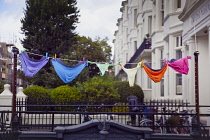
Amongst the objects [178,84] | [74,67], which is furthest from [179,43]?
[74,67]

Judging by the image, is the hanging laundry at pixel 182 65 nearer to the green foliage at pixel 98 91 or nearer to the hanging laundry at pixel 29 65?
the hanging laundry at pixel 29 65

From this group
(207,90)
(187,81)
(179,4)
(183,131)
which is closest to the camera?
(183,131)

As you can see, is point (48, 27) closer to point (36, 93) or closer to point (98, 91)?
point (36, 93)

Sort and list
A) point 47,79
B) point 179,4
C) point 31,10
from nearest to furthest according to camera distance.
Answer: point 179,4 < point 47,79 < point 31,10

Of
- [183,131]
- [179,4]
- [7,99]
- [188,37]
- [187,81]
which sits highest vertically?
[179,4]

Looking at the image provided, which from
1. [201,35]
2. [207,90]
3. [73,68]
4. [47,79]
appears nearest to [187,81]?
[207,90]

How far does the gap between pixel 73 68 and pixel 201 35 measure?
631cm

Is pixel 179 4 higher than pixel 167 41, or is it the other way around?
pixel 179 4

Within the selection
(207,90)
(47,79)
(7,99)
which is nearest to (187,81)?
(207,90)

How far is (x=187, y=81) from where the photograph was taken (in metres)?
15.2

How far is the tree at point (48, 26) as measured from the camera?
1140 inches

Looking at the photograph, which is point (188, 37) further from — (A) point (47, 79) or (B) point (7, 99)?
(A) point (47, 79)

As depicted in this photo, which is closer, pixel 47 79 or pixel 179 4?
pixel 179 4

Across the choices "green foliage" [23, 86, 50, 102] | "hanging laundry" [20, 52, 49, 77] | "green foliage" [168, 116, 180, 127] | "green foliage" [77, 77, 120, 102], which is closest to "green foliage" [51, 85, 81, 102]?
"green foliage" [77, 77, 120, 102]
